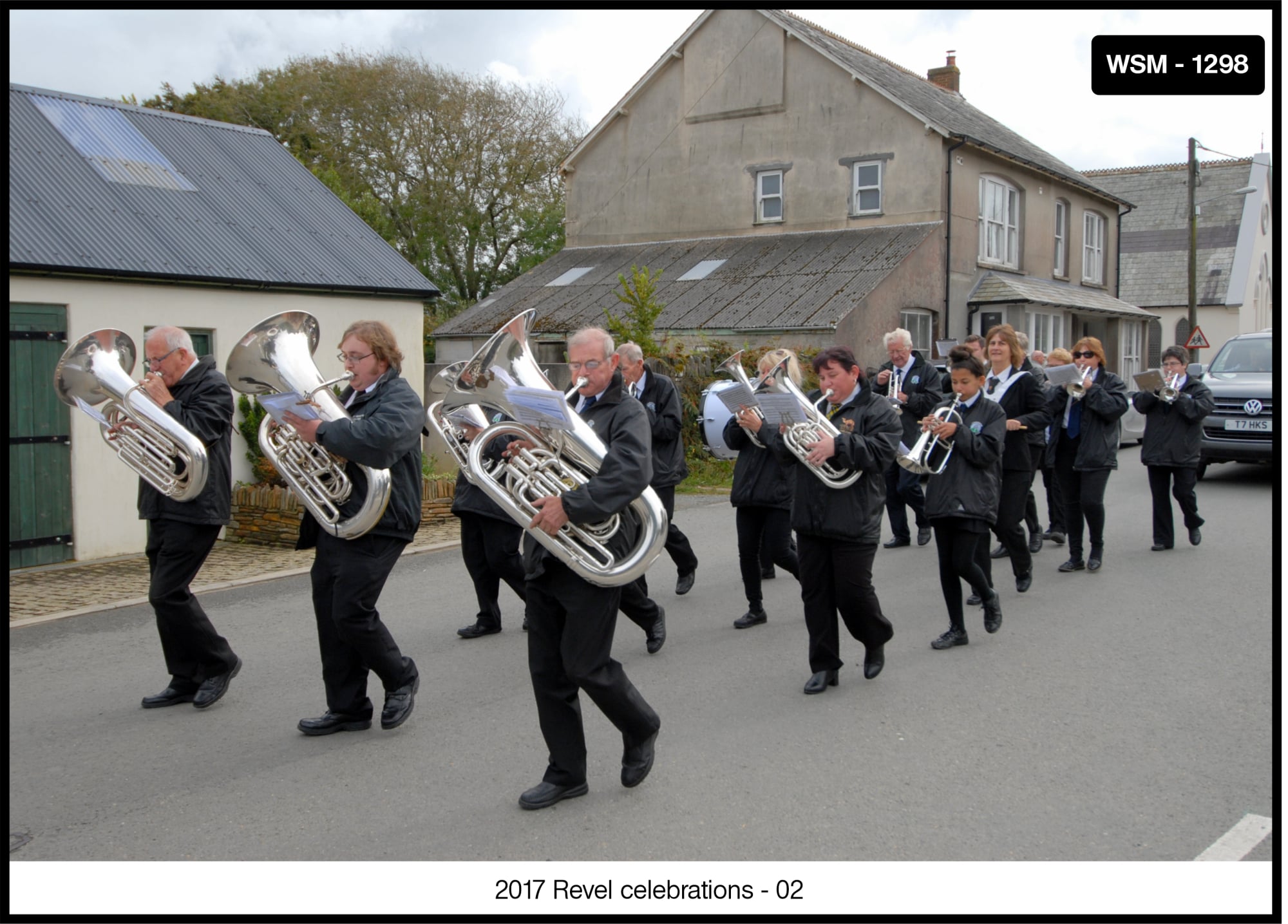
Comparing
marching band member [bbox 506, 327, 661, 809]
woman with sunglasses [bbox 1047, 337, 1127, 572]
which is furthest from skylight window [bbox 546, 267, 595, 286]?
marching band member [bbox 506, 327, 661, 809]

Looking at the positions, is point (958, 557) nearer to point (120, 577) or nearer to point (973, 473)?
point (973, 473)

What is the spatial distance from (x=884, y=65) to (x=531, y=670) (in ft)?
82.7

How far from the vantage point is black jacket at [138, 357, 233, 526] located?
5613 millimetres

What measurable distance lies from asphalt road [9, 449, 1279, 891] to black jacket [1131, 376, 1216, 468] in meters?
1.87

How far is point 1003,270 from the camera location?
24984 mm

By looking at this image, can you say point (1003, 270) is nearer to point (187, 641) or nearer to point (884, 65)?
point (884, 65)

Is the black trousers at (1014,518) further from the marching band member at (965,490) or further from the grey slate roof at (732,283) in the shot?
the grey slate roof at (732,283)

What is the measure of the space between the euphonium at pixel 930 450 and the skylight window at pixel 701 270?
1637cm

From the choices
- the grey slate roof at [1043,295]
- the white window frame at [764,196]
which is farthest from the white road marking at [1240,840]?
the white window frame at [764,196]

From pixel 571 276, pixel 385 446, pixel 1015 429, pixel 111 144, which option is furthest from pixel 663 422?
pixel 571 276

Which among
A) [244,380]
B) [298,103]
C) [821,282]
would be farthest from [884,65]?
[244,380]

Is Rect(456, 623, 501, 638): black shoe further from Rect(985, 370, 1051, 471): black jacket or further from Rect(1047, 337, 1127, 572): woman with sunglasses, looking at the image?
Rect(1047, 337, 1127, 572): woman with sunglasses

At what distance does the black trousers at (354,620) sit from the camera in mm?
5062

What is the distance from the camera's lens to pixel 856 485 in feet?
18.6
